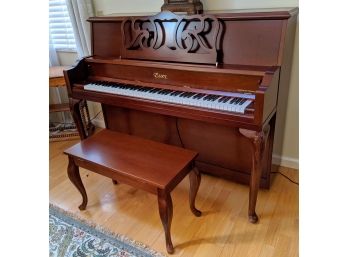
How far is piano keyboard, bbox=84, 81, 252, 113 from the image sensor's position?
1.39 m

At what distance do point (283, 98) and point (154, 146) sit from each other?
868 millimetres

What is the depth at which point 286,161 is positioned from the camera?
203 cm

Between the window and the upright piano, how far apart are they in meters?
0.77

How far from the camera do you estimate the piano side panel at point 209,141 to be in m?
1.77

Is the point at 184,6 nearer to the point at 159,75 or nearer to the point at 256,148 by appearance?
the point at 159,75

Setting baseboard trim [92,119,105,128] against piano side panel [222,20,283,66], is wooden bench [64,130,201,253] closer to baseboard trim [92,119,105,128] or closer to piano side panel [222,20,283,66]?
piano side panel [222,20,283,66]

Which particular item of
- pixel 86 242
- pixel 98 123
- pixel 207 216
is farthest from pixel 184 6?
pixel 98 123

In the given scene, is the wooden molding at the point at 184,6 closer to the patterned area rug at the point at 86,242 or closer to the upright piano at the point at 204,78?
the upright piano at the point at 204,78

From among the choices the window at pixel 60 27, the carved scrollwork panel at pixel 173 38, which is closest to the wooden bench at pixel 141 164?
the carved scrollwork panel at pixel 173 38

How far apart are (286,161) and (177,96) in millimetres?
1043

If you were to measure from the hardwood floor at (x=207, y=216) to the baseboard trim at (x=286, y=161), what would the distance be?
0.04 metres

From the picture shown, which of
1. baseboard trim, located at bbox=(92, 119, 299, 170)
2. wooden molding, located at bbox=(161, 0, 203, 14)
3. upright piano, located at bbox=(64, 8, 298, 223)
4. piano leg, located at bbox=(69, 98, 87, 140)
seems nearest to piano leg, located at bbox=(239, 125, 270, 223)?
upright piano, located at bbox=(64, 8, 298, 223)
